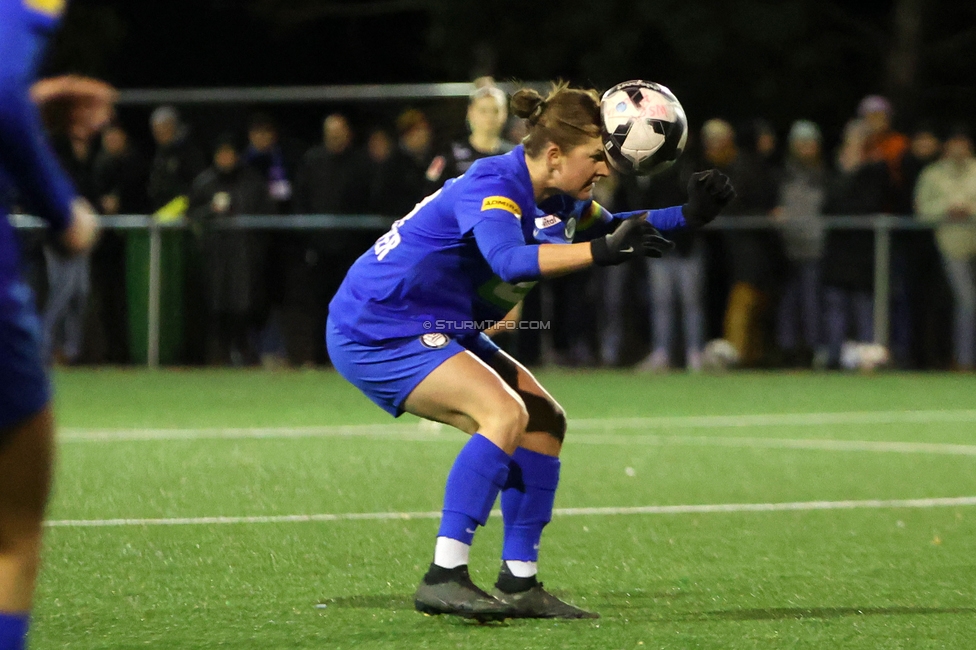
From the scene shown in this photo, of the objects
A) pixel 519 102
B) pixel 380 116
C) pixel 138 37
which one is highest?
pixel 138 37

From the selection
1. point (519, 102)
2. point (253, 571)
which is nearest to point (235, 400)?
point (253, 571)

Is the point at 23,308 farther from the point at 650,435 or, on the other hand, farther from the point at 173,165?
the point at 173,165

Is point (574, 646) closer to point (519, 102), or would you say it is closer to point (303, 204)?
point (519, 102)

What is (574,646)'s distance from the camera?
5.33 metres

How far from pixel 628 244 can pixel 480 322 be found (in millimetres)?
1120

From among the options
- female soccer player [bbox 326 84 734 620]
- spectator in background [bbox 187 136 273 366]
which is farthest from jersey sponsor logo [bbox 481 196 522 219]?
spectator in background [bbox 187 136 273 366]

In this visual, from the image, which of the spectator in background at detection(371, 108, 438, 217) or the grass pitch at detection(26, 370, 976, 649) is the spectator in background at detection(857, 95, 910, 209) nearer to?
the grass pitch at detection(26, 370, 976, 649)

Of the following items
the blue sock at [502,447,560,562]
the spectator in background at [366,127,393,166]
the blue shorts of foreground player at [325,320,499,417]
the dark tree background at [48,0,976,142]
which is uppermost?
the dark tree background at [48,0,976,142]

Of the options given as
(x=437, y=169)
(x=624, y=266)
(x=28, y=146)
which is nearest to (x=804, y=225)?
(x=624, y=266)

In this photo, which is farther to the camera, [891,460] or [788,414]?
[788,414]

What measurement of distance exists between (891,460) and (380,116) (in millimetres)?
8034

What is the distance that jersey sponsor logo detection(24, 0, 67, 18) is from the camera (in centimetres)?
332

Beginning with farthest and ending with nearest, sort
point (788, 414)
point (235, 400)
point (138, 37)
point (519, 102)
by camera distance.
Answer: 1. point (138, 37)
2. point (235, 400)
3. point (788, 414)
4. point (519, 102)

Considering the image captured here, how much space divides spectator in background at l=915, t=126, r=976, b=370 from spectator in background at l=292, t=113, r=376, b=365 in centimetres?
528
